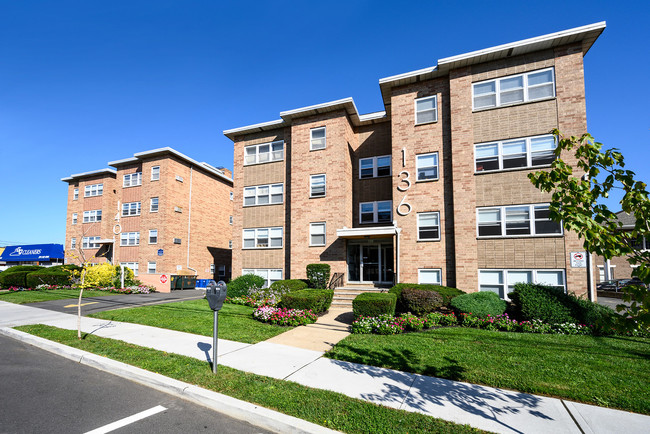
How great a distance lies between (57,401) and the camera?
5.04 m

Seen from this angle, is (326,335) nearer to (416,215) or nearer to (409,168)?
(416,215)

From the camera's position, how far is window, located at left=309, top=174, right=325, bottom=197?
18016mm

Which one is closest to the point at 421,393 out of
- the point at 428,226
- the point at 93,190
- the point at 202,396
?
the point at 202,396

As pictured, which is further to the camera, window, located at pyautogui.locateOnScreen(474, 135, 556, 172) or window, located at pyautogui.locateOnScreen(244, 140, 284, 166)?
window, located at pyautogui.locateOnScreen(244, 140, 284, 166)

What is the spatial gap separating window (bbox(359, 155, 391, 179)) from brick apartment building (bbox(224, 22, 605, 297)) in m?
0.08

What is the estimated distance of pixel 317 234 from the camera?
17875mm

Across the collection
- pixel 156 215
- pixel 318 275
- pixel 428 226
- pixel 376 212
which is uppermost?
pixel 156 215

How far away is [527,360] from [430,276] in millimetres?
8247

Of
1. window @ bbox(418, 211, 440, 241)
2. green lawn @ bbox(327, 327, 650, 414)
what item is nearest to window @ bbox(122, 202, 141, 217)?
window @ bbox(418, 211, 440, 241)

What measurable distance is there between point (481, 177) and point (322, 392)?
12472mm

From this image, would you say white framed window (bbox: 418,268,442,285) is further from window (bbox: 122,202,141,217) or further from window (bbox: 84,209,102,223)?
window (bbox: 84,209,102,223)

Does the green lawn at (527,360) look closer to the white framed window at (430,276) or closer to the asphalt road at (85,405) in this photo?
the asphalt road at (85,405)

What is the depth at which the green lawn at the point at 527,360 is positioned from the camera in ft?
17.7

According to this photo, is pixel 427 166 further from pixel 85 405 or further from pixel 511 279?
pixel 85 405
